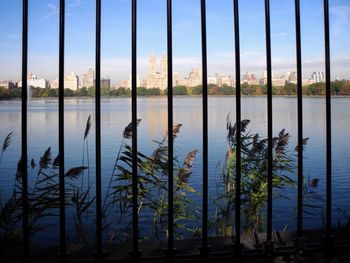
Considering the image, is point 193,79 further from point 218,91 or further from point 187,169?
point 187,169

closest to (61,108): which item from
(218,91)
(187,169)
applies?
(187,169)

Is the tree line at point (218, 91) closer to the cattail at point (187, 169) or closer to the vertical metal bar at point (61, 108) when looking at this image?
the cattail at point (187, 169)

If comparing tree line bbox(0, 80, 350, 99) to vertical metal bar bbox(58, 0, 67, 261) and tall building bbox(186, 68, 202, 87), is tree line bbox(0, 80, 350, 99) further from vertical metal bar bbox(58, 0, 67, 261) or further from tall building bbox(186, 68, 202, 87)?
vertical metal bar bbox(58, 0, 67, 261)

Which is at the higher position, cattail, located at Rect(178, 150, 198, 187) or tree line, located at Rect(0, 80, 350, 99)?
tree line, located at Rect(0, 80, 350, 99)

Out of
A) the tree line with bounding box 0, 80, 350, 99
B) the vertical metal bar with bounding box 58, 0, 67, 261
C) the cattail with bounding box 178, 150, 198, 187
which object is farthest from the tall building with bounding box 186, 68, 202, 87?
the vertical metal bar with bounding box 58, 0, 67, 261

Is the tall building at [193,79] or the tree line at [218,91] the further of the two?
the tall building at [193,79]

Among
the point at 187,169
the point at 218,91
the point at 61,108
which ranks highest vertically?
the point at 218,91

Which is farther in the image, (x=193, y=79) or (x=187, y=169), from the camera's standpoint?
(x=193, y=79)

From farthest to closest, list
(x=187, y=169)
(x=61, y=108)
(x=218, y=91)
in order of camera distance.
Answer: (x=218, y=91)
(x=187, y=169)
(x=61, y=108)

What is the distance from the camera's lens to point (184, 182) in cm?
374

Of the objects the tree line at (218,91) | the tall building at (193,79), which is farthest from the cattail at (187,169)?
the tall building at (193,79)

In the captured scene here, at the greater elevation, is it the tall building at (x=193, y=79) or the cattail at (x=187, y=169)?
the tall building at (x=193, y=79)

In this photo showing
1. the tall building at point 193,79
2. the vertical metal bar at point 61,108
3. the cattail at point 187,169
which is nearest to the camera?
the vertical metal bar at point 61,108

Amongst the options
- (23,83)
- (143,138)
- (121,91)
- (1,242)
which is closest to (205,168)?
(23,83)
